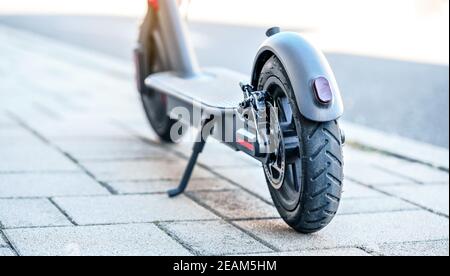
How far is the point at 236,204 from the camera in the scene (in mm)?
3920

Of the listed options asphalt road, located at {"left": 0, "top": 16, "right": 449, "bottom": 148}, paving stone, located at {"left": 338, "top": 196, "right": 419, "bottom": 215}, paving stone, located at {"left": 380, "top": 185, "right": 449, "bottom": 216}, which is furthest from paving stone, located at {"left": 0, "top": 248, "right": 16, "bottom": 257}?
asphalt road, located at {"left": 0, "top": 16, "right": 449, "bottom": 148}

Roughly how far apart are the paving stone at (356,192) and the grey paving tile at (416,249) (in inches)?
29.8

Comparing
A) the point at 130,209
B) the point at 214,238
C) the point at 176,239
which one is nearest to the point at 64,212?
the point at 130,209

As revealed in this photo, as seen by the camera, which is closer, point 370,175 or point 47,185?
point 47,185

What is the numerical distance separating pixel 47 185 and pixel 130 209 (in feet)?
1.89

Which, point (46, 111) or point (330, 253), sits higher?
point (330, 253)

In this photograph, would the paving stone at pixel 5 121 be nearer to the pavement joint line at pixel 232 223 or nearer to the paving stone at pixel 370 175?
the pavement joint line at pixel 232 223

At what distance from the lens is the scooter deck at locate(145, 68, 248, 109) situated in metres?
3.97

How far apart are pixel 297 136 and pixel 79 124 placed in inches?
117

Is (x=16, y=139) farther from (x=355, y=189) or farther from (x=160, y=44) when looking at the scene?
(x=355, y=189)

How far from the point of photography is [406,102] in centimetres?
→ 708

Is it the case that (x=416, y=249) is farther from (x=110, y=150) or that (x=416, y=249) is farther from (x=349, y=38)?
(x=349, y=38)

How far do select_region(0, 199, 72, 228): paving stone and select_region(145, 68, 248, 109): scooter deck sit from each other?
830 mm
